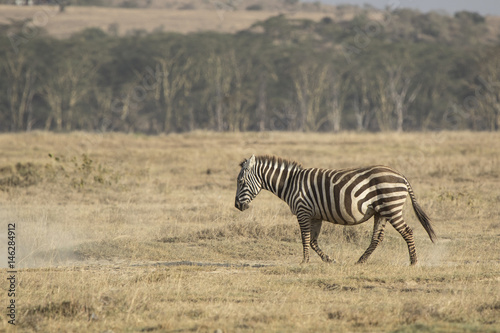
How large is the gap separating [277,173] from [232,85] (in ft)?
148

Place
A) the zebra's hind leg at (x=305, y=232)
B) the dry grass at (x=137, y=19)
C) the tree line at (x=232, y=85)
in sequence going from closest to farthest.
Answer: the zebra's hind leg at (x=305, y=232)
the tree line at (x=232, y=85)
the dry grass at (x=137, y=19)

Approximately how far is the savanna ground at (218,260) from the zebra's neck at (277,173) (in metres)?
1.04

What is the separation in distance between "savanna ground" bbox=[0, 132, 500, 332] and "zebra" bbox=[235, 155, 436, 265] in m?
0.53

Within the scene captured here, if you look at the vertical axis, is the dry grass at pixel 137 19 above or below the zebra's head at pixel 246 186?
above

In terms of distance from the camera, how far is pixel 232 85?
54.0 meters

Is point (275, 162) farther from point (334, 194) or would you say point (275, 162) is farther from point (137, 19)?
point (137, 19)

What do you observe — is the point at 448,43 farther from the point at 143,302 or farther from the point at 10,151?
the point at 143,302

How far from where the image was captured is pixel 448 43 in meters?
76.6

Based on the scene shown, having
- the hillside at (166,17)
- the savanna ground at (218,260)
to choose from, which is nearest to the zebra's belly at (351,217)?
the savanna ground at (218,260)

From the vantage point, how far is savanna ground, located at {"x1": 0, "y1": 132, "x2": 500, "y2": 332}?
257 inches

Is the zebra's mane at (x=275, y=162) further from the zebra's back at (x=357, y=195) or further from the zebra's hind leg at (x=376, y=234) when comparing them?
the zebra's hind leg at (x=376, y=234)

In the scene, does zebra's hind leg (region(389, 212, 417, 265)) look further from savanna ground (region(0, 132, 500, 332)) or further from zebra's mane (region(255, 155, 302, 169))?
zebra's mane (region(255, 155, 302, 169))

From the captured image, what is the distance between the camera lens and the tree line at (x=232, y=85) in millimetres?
49500

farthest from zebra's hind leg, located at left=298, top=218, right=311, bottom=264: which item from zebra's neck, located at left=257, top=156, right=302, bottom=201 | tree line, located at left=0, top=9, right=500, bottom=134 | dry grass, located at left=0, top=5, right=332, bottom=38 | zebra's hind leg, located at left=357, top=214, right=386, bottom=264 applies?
dry grass, located at left=0, top=5, right=332, bottom=38
